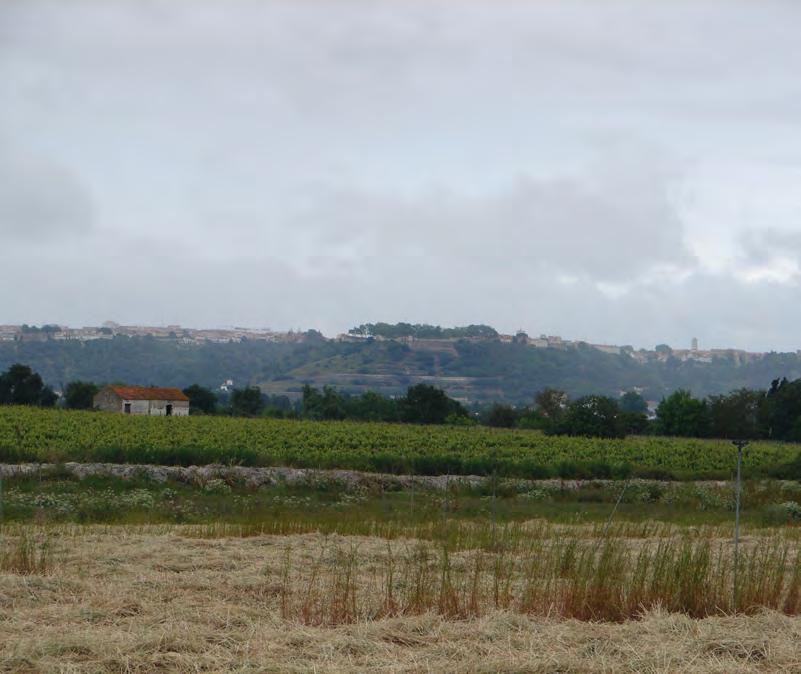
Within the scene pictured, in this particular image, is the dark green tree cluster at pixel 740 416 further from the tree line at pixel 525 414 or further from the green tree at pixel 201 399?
the green tree at pixel 201 399

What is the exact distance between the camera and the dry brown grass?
6277 mm

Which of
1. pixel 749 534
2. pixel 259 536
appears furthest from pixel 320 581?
pixel 749 534

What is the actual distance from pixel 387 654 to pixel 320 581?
2.72 meters

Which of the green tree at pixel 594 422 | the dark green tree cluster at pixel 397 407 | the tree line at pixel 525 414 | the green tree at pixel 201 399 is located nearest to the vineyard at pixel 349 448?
the green tree at pixel 594 422

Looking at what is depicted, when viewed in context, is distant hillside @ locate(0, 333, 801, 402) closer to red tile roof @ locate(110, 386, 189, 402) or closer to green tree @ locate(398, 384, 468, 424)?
green tree @ locate(398, 384, 468, 424)

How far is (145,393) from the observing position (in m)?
66.7

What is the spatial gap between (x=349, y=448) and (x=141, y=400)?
28.9 m

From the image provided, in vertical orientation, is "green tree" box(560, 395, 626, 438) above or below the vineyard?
above

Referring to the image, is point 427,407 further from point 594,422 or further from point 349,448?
point 349,448

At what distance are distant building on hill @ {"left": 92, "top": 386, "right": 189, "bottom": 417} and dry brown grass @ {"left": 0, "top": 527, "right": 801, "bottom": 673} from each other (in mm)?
58425

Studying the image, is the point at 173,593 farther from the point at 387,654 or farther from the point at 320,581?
the point at 387,654

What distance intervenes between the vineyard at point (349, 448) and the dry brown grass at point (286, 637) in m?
24.2

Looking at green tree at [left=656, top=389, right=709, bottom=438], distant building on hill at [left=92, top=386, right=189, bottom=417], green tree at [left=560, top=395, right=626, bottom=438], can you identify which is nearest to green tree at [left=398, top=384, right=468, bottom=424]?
green tree at [left=560, top=395, right=626, bottom=438]

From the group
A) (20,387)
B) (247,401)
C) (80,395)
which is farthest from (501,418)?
(20,387)
